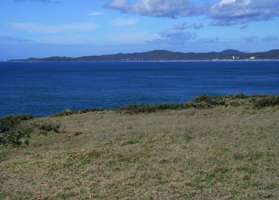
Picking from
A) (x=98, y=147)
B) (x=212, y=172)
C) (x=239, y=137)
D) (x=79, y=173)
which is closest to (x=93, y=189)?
(x=79, y=173)

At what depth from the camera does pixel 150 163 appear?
12164 mm

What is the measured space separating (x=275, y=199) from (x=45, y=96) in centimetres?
5582

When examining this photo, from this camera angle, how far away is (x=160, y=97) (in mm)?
59625

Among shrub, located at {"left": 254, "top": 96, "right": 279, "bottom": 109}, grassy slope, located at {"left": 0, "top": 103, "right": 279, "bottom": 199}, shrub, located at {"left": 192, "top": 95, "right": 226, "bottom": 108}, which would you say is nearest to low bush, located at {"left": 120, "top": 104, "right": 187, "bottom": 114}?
shrub, located at {"left": 192, "top": 95, "right": 226, "bottom": 108}

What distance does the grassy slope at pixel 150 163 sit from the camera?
968 cm

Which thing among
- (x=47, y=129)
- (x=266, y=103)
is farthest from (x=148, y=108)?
(x=47, y=129)

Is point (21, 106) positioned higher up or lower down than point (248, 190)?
lower down

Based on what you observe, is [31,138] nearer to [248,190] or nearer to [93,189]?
[93,189]

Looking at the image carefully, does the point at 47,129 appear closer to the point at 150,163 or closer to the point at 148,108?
the point at 148,108

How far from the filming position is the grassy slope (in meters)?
9.68

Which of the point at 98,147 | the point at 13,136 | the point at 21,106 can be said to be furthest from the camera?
the point at 21,106

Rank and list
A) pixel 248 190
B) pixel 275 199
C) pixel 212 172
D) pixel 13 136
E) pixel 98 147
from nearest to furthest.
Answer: pixel 275 199 < pixel 248 190 < pixel 212 172 < pixel 98 147 < pixel 13 136

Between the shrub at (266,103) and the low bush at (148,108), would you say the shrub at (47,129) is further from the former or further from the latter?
the shrub at (266,103)

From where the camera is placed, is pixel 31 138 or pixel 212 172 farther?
pixel 31 138
